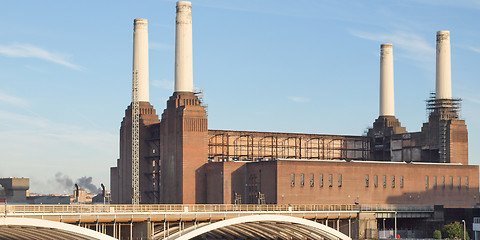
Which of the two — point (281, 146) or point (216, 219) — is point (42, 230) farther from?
point (281, 146)

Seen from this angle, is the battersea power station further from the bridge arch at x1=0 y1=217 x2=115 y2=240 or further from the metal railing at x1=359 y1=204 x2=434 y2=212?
the bridge arch at x1=0 y1=217 x2=115 y2=240

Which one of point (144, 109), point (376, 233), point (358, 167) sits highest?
point (144, 109)

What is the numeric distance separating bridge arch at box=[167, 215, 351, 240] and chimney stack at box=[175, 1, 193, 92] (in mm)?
34595

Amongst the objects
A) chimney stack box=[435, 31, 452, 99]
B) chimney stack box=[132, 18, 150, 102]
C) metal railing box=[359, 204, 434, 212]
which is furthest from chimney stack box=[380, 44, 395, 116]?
chimney stack box=[132, 18, 150, 102]

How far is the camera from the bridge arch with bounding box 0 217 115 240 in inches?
3442

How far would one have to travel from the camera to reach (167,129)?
15362 cm

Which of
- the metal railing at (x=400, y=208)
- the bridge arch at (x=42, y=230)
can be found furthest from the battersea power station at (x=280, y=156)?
the bridge arch at (x=42, y=230)

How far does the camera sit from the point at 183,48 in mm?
152750

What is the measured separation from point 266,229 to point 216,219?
16493 mm

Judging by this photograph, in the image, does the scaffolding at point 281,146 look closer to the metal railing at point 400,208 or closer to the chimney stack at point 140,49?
the chimney stack at point 140,49

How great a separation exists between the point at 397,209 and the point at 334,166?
13.6 m

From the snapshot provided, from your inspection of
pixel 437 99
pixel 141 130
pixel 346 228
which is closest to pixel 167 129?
pixel 141 130

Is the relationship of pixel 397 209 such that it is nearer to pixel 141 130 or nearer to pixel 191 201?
pixel 191 201

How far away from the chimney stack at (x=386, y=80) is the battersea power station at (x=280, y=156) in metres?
0.22
